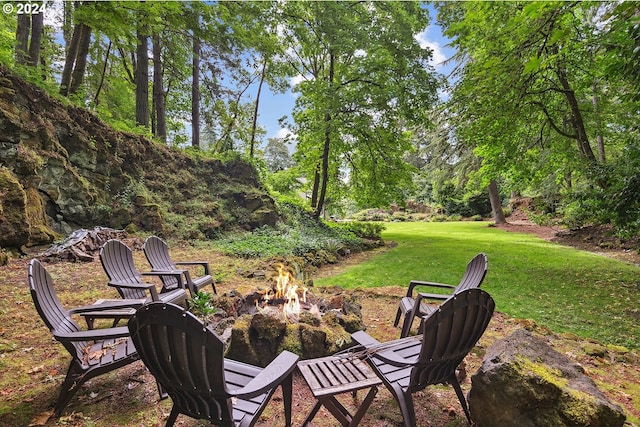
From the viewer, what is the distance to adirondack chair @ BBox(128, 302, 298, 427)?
1668 millimetres

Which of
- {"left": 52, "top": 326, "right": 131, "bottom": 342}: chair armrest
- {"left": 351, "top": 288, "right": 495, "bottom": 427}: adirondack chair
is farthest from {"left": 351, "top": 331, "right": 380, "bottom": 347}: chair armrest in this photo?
{"left": 52, "top": 326, "right": 131, "bottom": 342}: chair armrest

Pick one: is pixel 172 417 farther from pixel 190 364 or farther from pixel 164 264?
pixel 164 264

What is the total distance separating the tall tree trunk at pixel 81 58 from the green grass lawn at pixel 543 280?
9.07m

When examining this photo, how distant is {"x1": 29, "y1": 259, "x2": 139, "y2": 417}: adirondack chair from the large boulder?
2.44m

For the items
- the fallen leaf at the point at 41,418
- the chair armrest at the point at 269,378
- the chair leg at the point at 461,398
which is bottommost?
the fallen leaf at the point at 41,418

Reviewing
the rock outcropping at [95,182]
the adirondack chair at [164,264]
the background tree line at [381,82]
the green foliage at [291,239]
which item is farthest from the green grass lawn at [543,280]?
the rock outcropping at [95,182]

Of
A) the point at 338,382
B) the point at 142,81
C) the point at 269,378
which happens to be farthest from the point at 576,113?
the point at 142,81

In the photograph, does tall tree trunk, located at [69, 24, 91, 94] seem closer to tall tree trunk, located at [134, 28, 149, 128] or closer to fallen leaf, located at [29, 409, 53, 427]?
tall tree trunk, located at [134, 28, 149, 128]

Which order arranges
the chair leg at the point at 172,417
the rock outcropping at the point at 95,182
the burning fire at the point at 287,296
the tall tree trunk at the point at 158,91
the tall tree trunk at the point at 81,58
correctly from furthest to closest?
the tall tree trunk at the point at 158,91 < the tall tree trunk at the point at 81,58 < the rock outcropping at the point at 95,182 < the burning fire at the point at 287,296 < the chair leg at the point at 172,417

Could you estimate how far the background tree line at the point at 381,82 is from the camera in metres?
6.00

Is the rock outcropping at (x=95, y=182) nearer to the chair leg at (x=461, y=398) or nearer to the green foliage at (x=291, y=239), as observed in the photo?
the green foliage at (x=291, y=239)

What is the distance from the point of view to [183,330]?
168cm

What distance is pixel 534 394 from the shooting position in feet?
6.02

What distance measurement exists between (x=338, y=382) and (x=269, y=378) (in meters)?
0.54
